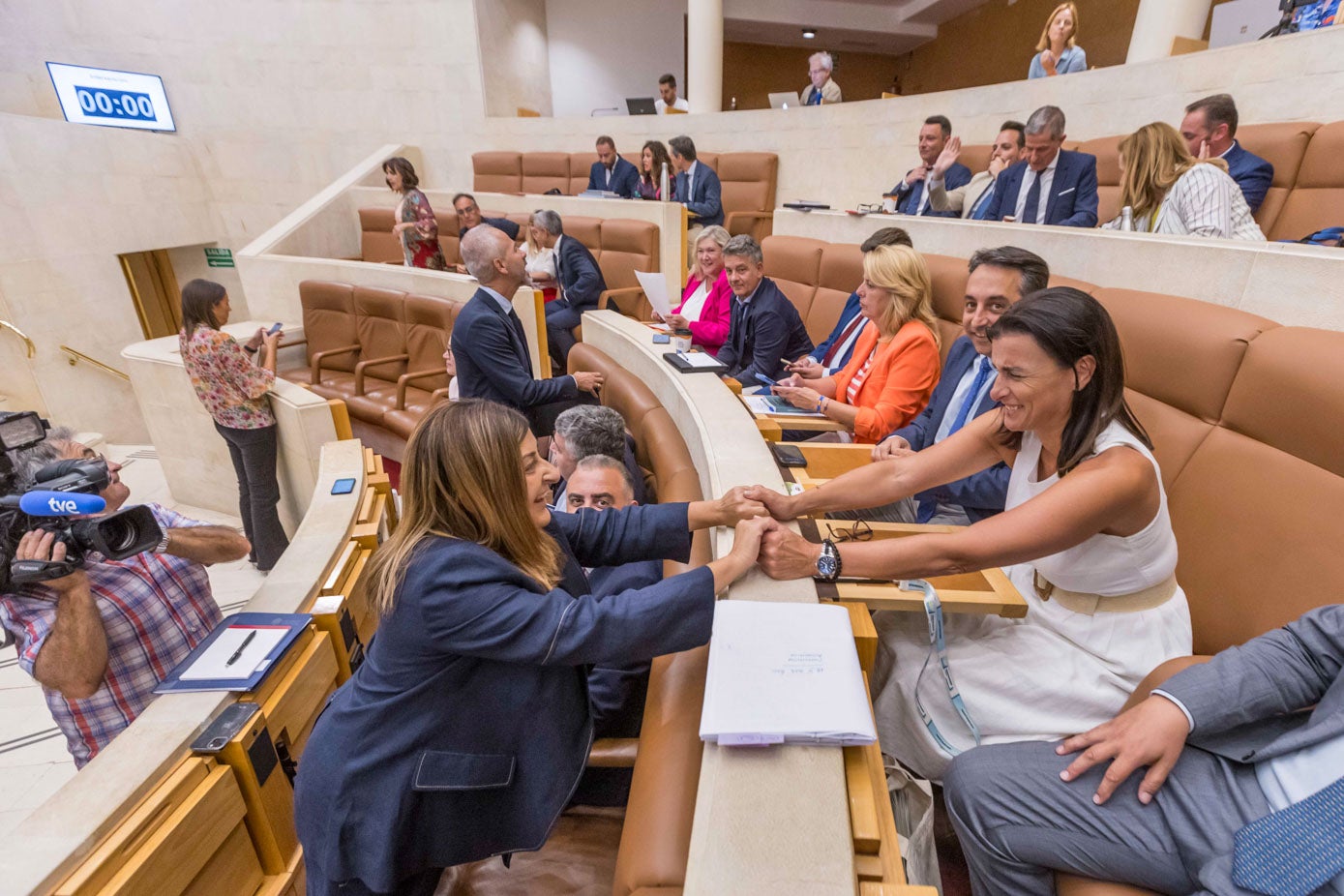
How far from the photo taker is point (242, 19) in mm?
7691

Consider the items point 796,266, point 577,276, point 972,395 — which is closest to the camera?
point 972,395

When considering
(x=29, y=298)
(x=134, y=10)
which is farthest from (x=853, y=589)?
(x=134, y=10)

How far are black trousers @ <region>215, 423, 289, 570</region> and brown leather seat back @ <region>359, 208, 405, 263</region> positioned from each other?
3481mm

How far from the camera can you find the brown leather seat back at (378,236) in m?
6.46

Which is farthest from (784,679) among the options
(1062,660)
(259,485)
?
(259,485)

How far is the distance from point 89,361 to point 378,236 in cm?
347

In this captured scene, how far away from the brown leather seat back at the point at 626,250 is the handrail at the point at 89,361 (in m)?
5.46

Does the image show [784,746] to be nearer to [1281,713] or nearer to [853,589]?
[853,589]

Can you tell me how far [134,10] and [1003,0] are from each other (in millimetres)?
10965

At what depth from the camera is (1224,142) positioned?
249 cm

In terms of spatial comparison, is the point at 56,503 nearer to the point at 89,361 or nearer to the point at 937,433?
the point at 937,433

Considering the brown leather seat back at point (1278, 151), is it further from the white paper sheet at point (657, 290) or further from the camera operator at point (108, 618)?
the camera operator at point (108, 618)

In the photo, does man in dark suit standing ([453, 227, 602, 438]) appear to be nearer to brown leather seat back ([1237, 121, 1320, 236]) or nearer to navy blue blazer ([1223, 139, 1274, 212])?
navy blue blazer ([1223, 139, 1274, 212])

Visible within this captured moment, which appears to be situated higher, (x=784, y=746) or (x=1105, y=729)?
(x=784, y=746)
